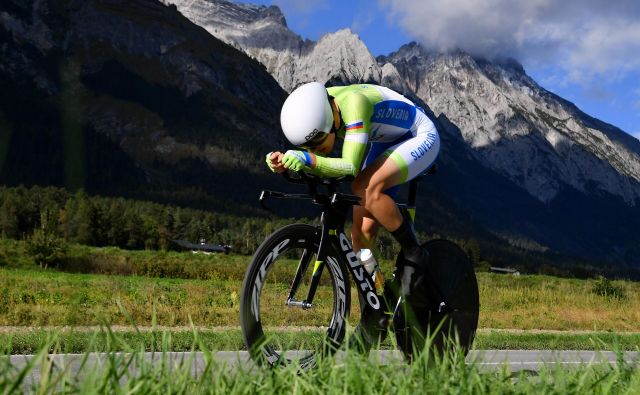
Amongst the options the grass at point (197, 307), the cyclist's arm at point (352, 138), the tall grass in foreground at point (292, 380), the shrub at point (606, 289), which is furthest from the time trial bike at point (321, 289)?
the shrub at point (606, 289)

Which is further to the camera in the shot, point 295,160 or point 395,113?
point 395,113

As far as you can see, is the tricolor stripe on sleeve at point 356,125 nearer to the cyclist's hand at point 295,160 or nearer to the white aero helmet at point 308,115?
the white aero helmet at point 308,115

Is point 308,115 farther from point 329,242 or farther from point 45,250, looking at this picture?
point 45,250

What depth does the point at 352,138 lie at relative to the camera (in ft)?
17.2

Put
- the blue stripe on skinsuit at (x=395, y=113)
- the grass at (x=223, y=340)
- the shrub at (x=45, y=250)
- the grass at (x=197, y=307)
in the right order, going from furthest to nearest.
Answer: the shrub at (x=45, y=250) < the grass at (x=197, y=307) < the grass at (x=223, y=340) < the blue stripe on skinsuit at (x=395, y=113)

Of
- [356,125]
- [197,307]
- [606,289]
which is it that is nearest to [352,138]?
[356,125]

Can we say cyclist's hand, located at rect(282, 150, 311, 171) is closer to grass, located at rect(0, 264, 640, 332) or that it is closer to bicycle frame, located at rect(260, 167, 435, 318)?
bicycle frame, located at rect(260, 167, 435, 318)

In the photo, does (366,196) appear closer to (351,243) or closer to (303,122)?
(351,243)

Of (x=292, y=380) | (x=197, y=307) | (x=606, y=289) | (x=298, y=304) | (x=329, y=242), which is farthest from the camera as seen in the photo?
(x=606, y=289)

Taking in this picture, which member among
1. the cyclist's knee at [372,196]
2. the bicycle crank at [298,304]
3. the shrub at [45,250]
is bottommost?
the shrub at [45,250]

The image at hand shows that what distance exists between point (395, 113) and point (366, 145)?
0.73 metres

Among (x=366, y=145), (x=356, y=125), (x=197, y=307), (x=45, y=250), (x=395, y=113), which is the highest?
(x=395, y=113)

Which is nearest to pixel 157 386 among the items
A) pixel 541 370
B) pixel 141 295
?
pixel 541 370

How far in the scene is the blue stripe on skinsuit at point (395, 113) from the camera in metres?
5.74
